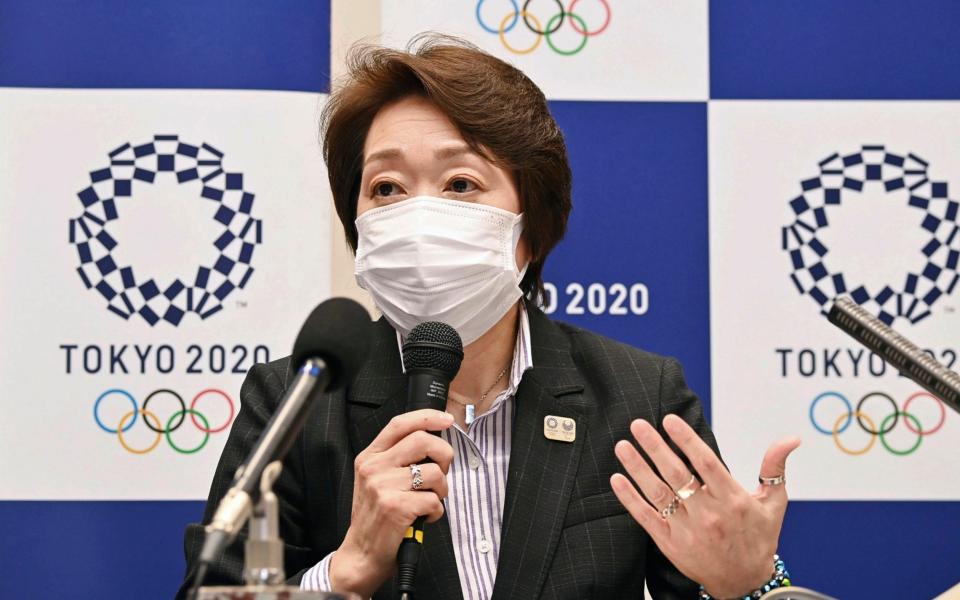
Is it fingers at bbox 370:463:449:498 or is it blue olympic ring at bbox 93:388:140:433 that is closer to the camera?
fingers at bbox 370:463:449:498

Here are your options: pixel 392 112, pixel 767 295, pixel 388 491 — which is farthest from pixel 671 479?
pixel 767 295

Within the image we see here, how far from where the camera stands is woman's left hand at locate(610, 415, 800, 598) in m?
1.42

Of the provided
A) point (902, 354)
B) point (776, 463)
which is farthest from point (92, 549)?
point (902, 354)

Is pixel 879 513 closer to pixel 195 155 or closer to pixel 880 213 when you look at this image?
pixel 880 213

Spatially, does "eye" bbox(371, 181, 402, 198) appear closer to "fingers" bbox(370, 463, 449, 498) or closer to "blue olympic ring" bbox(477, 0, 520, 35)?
"fingers" bbox(370, 463, 449, 498)

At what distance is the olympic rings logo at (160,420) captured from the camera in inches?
100

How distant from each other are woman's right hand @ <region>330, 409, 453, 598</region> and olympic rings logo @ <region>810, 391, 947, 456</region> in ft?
4.62

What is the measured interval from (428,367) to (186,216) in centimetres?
129

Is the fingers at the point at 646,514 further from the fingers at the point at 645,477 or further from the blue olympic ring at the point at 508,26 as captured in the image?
the blue olympic ring at the point at 508,26

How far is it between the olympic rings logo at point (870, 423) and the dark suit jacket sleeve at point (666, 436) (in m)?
0.69

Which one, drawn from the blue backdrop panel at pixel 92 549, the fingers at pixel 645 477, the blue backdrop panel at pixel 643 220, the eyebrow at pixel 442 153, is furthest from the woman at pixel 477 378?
the blue backdrop panel at pixel 92 549

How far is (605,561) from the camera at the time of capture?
5.97ft

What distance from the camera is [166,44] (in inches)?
103

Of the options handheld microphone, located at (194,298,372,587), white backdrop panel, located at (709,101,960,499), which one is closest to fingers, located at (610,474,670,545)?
handheld microphone, located at (194,298,372,587)
